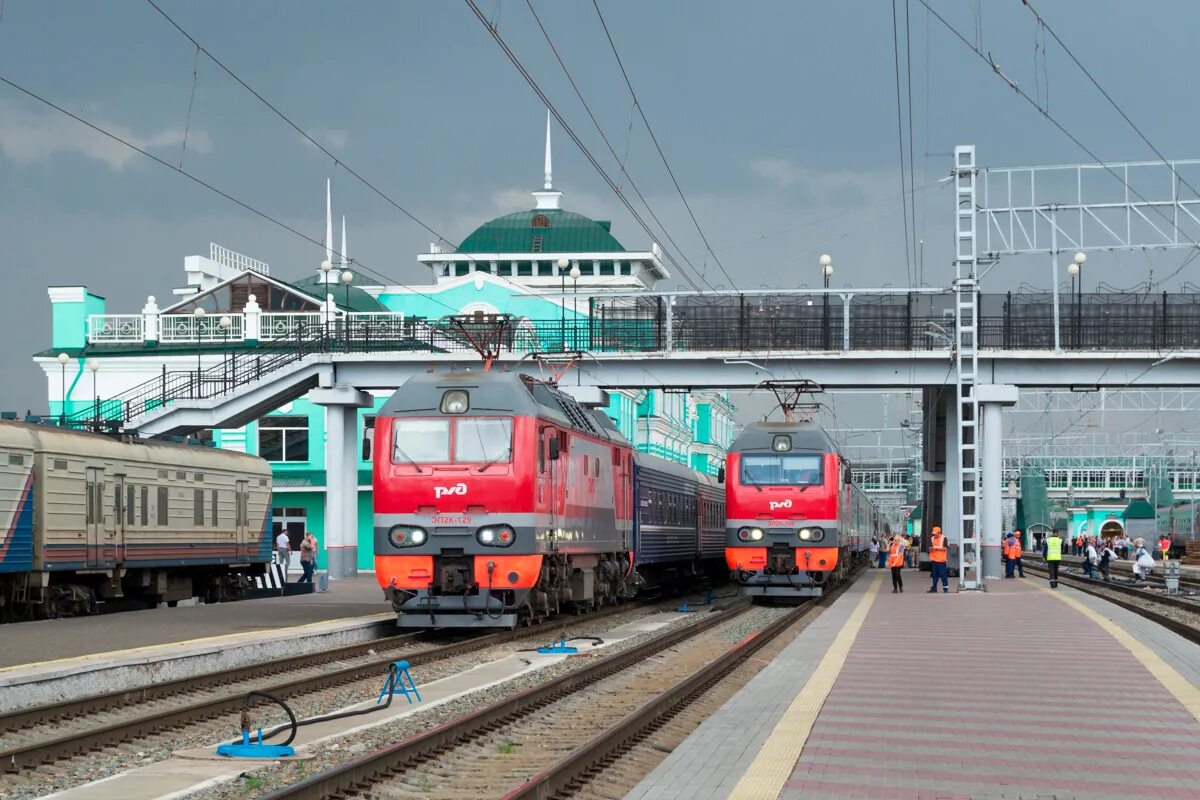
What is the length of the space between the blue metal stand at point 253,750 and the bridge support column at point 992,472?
107 ft

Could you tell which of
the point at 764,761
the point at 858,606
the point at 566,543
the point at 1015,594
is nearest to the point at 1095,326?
the point at 1015,594

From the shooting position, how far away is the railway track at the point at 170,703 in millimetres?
11656

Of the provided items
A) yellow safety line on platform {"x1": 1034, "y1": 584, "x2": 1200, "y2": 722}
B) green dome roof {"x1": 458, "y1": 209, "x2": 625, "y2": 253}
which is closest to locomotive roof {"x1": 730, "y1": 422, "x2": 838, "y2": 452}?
yellow safety line on platform {"x1": 1034, "y1": 584, "x2": 1200, "y2": 722}

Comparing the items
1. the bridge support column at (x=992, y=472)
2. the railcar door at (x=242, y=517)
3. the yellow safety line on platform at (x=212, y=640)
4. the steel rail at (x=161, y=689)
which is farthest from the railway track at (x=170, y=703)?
the bridge support column at (x=992, y=472)

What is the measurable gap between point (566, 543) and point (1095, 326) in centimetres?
2547

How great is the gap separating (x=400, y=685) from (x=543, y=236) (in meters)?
89.3

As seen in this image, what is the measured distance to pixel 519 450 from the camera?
21.2 m

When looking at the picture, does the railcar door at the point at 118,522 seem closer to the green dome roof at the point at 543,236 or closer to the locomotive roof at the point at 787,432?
the locomotive roof at the point at 787,432

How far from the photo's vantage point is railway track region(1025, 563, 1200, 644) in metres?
24.6

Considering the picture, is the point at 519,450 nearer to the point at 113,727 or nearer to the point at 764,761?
the point at 113,727

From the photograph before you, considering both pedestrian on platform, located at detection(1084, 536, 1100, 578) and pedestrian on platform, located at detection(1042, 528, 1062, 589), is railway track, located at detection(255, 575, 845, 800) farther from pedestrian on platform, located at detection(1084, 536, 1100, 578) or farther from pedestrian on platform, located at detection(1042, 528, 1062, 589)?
pedestrian on platform, located at detection(1084, 536, 1100, 578)

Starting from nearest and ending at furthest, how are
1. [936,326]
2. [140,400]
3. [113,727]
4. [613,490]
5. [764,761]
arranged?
1. [764,761]
2. [113,727]
3. [613,490]
4. [936,326]
5. [140,400]

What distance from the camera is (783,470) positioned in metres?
31.0

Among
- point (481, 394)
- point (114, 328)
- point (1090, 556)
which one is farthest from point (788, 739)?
point (114, 328)
